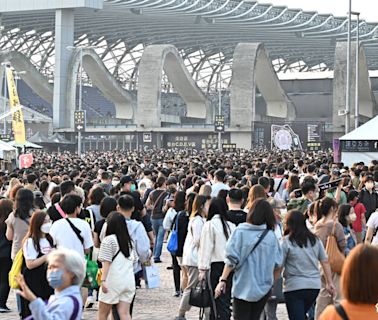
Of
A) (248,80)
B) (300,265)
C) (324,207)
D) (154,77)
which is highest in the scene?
(154,77)

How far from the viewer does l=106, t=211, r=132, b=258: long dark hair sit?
905cm

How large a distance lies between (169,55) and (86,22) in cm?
1333

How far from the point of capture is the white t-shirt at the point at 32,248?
29.8 ft

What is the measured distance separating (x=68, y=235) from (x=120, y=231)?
75 centimetres

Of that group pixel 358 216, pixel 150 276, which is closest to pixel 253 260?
pixel 150 276

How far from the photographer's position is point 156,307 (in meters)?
12.2

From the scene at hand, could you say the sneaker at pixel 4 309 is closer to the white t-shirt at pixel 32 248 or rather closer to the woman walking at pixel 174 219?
the woman walking at pixel 174 219

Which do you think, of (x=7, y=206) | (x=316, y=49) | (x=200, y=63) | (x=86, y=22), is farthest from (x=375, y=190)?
(x=200, y=63)

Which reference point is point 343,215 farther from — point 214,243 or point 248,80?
point 248,80

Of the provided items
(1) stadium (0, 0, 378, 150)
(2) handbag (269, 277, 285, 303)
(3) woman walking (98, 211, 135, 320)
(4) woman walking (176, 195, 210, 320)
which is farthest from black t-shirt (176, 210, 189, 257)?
(1) stadium (0, 0, 378, 150)

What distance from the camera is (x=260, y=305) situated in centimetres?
836

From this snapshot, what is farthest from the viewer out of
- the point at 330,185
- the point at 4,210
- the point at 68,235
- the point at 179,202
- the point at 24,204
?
the point at 330,185

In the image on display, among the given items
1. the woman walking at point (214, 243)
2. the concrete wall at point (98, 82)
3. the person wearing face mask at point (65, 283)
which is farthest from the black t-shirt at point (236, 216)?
the concrete wall at point (98, 82)

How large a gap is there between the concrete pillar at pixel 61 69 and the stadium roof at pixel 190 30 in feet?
12.2
